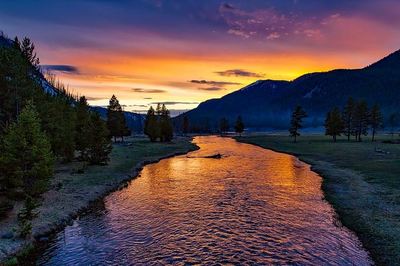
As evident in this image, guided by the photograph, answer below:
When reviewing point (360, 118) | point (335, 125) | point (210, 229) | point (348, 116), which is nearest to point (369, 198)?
point (210, 229)

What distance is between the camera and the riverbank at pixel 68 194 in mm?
25575

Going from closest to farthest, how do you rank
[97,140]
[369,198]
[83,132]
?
[369,198] < [97,140] < [83,132]

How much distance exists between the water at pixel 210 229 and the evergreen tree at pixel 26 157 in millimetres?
5172

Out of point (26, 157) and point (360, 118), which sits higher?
point (360, 118)

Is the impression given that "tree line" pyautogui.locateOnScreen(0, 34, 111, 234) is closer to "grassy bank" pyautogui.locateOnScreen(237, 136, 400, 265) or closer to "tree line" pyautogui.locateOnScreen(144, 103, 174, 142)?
"grassy bank" pyautogui.locateOnScreen(237, 136, 400, 265)

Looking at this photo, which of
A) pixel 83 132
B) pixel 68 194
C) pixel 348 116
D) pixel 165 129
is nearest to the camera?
pixel 68 194

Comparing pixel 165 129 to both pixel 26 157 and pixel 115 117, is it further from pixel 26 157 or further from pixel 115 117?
pixel 26 157

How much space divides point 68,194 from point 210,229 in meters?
19.6

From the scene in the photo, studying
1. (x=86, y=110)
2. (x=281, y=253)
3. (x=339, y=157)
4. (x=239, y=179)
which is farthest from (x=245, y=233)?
(x=86, y=110)

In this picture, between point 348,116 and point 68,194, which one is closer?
point 68,194

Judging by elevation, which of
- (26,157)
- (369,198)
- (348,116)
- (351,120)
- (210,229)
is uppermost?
(348,116)

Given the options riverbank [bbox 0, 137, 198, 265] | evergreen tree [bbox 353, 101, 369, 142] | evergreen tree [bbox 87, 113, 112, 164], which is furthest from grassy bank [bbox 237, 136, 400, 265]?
evergreen tree [bbox 353, 101, 369, 142]

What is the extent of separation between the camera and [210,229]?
94.5ft

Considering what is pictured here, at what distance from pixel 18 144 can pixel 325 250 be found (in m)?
25.6
